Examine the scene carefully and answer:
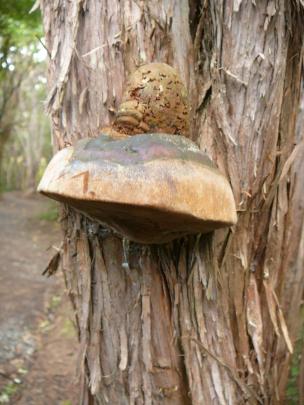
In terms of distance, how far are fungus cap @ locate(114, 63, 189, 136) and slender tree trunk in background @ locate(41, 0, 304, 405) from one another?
183 millimetres

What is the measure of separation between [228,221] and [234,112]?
0.56m

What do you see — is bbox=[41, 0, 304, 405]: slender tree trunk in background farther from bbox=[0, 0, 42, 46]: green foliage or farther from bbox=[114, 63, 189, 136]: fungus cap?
bbox=[0, 0, 42, 46]: green foliage

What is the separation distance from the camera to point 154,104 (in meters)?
1.46

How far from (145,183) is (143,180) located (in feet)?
0.03

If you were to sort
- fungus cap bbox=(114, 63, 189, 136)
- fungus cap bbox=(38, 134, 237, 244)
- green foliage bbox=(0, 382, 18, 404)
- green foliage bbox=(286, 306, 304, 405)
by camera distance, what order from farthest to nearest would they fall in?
1. green foliage bbox=(0, 382, 18, 404)
2. green foliage bbox=(286, 306, 304, 405)
3. fungus cap bbox=(114, 63, 189, 136)
4. fungus cap bbox=(38, 134, 237, 244)

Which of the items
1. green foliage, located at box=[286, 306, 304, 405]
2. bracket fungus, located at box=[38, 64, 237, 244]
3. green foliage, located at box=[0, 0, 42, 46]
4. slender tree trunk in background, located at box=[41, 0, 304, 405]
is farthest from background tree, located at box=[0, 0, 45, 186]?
green foliage, located at box=[286, 306, 304, 405]

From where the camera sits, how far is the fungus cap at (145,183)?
1.19 meters

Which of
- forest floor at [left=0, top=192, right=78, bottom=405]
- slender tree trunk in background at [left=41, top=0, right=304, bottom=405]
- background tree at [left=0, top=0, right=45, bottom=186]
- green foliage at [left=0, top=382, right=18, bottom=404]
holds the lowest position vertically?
forest floor at [left=0, top=192, right=78, bottom=405]

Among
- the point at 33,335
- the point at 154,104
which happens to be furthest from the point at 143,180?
the point at 33,335

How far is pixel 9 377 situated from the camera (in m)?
4.46

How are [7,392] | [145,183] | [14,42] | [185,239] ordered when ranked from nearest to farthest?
[145,183] < [185,239] < [7,392] < [14,42]

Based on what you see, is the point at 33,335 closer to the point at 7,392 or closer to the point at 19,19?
the point at 7,392

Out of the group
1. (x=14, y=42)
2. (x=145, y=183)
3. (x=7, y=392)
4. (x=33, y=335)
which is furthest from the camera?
(x=14, y=42)

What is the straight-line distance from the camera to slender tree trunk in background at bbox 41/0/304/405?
1681mm
